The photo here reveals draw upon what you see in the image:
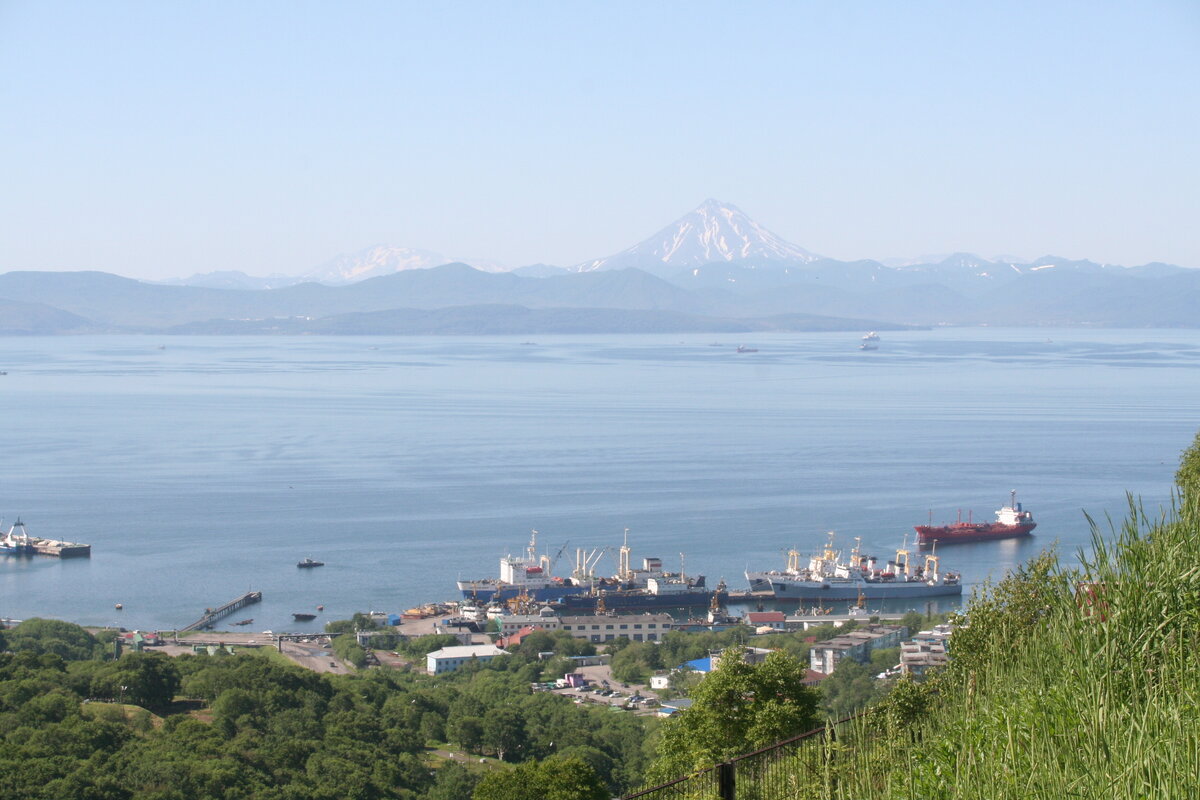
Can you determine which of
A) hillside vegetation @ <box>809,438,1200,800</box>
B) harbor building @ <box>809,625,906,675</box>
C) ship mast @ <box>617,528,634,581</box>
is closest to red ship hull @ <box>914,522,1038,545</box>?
ship mast @ <box>617,528,634,581</box>

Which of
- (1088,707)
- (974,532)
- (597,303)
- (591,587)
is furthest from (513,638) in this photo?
(597,303)

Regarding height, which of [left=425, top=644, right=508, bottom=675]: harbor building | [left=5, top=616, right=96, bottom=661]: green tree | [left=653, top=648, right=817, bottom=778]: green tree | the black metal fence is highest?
the black metal fence

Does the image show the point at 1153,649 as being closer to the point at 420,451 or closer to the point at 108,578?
the point at 108,578

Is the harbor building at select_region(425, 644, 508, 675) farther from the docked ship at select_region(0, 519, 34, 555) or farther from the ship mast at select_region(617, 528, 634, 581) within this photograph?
the docked ship at select_region(0, 519, 34, 555)

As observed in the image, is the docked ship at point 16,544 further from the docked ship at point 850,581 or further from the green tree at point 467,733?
the green tree at point 467,733

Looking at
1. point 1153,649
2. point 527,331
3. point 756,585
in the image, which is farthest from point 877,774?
point 527,331

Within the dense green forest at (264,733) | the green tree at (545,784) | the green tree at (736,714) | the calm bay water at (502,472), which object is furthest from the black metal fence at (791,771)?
the calm bay water at (502,472)
